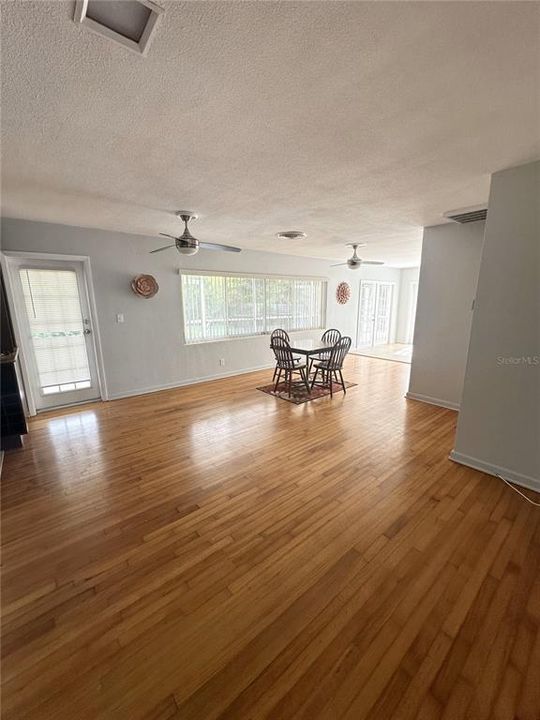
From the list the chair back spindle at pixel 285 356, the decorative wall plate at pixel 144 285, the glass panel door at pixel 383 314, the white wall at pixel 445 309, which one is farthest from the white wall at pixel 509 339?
the glass panel door at pixel 383 314

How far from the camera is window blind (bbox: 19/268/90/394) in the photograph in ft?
12.4

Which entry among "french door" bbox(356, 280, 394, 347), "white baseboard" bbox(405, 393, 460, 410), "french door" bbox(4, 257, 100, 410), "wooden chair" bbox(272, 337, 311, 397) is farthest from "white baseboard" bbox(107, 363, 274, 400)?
"french door" bbox(356, 280, 394, 347)

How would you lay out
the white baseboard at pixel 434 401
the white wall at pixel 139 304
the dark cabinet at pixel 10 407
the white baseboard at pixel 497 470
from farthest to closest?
the white baseboard at pixel 434 401, the white wall at pixel 139 304, the dark cabinet at pixel 10 407, the white baseboard at pixel 497 470

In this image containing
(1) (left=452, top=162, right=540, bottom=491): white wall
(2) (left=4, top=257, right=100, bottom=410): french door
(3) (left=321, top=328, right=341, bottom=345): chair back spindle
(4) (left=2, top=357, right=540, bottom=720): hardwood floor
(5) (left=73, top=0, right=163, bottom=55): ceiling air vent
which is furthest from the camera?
(3) (left=321, top=328, right=341, bottom=345): chair back spindle

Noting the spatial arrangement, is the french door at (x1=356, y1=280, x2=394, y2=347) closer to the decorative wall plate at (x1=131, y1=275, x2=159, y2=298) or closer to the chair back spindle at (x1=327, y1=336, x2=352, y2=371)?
the chair back spindle at (x1=327, y1=336, x2=352, y2=371)

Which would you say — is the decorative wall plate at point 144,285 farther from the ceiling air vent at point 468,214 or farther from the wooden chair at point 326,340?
the ceiling air vent at point 468,214

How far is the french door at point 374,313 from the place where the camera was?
8.48m

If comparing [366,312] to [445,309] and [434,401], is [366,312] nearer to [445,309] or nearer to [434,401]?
[445,309]

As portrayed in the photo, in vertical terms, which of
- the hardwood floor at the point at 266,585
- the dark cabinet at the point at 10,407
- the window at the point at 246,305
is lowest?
the hardwood floor at the point at 266,585

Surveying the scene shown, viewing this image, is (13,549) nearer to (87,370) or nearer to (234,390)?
(87,370)

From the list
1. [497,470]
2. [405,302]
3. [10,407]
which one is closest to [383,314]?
[405,302]

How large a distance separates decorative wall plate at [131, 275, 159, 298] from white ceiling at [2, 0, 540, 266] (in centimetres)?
173

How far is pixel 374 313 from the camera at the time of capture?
8.89 m

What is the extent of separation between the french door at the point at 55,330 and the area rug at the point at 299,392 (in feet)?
9.13
